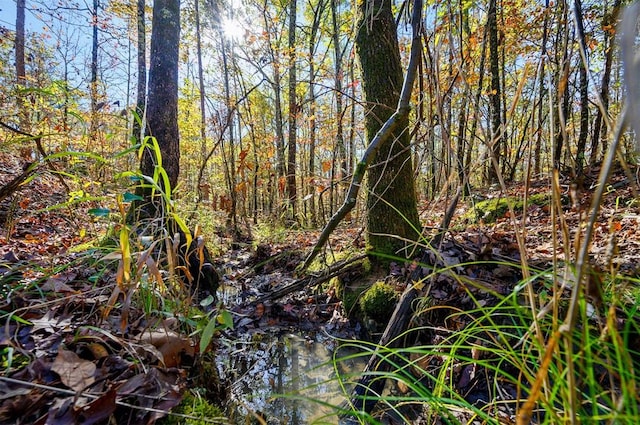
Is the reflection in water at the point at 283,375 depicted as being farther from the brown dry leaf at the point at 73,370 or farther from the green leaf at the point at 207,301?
the brown dry leaf at the point at 73,370

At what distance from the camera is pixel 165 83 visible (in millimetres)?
3686

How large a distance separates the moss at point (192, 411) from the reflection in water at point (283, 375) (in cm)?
42

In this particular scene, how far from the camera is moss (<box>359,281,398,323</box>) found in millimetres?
2424

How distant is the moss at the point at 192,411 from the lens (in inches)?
38.6

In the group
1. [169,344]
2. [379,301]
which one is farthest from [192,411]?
[379,301]

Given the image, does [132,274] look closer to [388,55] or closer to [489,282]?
[489,282]

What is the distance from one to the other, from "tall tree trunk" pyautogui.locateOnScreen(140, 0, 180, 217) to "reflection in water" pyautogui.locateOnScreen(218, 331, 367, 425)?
2.27 meters

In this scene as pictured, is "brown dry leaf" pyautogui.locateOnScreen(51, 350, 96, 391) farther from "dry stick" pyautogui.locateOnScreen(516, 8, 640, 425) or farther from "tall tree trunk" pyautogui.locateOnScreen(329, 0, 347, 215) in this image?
"tall tree trunk" pyautogui.locateOnScreen(329, 0, 347, 215)

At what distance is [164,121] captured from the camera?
12.0 ft

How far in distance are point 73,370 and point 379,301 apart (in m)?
1.95

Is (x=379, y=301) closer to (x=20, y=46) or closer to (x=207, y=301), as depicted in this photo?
(x=207, y=301)

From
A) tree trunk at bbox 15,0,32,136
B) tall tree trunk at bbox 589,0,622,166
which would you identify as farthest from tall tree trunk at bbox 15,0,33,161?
tall tree trunk at bbox 589,0,622,166

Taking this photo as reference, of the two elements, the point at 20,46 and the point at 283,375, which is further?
the point at 20,46

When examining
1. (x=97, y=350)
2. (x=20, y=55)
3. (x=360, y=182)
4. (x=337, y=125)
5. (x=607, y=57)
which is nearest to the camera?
(x=97, y=350)
